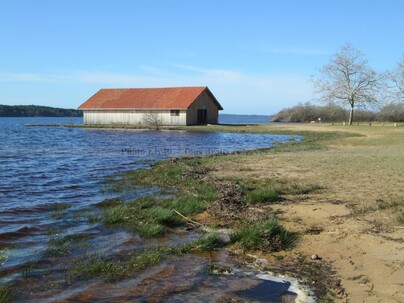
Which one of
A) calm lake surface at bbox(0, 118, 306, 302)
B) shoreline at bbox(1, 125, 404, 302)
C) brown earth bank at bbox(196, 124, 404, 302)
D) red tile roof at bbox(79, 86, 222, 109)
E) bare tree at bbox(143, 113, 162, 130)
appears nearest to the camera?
brown earth bank at bbox(196, 124, 404, 302)

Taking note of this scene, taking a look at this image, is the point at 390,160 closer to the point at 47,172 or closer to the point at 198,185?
the point at 198,185

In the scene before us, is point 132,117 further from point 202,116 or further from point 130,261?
point 130,261

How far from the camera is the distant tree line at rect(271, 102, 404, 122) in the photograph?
68.6 metres

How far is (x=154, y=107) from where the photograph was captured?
5847cm

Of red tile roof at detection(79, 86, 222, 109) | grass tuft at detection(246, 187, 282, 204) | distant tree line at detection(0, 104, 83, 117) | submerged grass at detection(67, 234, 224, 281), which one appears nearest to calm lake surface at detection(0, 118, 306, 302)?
submerged grass at detection(67, 234, 224, 281)

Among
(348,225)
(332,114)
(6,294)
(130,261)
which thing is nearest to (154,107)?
(332,114)

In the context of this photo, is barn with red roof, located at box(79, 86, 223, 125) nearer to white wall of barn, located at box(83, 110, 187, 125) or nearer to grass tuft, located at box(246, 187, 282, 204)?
white wall of barn, located at box(83, 110, 187, 125)

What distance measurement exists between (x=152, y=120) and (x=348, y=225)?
165 ft

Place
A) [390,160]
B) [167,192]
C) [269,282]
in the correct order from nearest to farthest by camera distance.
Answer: [269,282] → [167,192] → [390,160]

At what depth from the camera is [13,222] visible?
30.0ft

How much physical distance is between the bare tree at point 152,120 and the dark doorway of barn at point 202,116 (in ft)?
20.0

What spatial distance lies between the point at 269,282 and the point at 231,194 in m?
4.80

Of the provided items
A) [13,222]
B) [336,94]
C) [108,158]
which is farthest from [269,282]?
[336,94]

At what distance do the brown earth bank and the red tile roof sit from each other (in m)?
43.7
